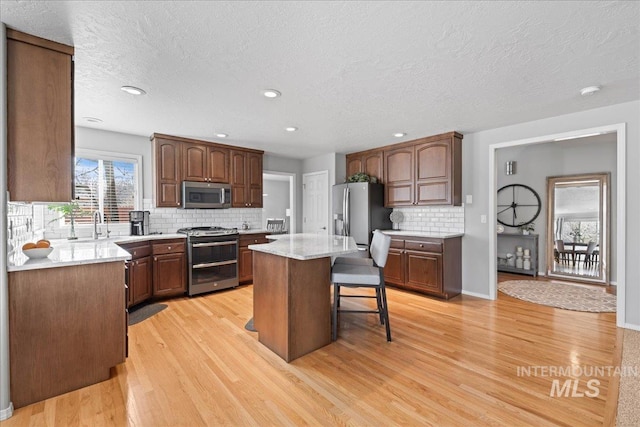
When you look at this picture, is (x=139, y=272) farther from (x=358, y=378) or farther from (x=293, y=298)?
(x=358, y=378)

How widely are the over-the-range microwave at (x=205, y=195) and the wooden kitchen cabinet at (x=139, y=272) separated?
2.86 ft

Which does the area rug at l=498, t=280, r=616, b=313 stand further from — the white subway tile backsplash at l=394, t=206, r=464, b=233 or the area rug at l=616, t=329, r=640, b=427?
the white subway tile backsplash at l=394, t=206, r=464, b=233

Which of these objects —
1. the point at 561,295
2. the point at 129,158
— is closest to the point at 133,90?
the point at 129,158

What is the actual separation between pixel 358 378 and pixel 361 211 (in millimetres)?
3014

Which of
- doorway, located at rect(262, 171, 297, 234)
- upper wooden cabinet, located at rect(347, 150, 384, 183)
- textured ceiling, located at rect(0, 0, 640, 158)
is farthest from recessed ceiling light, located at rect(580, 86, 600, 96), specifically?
doorway, located at rect(262, 171, 297, 234)

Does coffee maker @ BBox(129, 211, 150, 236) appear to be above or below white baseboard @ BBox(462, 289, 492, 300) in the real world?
above

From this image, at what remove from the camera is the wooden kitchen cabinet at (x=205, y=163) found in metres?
4.37

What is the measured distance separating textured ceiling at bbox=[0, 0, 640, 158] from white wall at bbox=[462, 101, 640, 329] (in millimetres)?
203

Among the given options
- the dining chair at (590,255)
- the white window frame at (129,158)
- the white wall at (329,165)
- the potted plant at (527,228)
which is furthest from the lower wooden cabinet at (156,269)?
the dining chair at (590,255)

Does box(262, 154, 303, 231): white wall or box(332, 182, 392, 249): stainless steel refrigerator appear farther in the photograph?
box(262, 154, 303, 231): white wall

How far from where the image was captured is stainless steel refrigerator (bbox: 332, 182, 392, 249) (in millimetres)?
4766

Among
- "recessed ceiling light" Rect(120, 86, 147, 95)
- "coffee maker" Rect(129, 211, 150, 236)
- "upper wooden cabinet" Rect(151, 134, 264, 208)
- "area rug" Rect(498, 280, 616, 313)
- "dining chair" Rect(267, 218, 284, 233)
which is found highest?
"recessed ceiling light" Rect(120, 86, 147, 95)

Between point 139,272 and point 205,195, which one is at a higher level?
point 205,195

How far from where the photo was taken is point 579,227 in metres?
5.30
